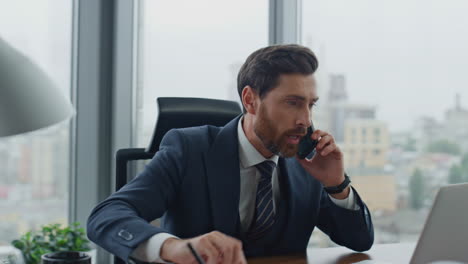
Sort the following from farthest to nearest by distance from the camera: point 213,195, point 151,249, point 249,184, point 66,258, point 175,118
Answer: point 175,118, point 249,184, point 213,195, point 66,258, point 151,249

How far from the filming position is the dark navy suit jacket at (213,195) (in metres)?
1.56

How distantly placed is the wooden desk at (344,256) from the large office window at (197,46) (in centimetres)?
130

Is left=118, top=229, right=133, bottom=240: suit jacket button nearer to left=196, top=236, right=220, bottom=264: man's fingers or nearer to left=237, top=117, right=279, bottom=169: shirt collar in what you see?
left=196, top=236, right=220, bottom=264: man's fingers

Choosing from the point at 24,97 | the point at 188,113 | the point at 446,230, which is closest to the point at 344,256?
the point at 446,230

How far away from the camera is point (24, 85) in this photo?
113cm

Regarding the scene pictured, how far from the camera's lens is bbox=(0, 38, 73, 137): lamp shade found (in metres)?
1.09

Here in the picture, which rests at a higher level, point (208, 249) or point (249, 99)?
point (249, 99)

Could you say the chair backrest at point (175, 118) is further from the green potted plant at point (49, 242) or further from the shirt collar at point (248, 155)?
the green potted plant at point (49, 242)

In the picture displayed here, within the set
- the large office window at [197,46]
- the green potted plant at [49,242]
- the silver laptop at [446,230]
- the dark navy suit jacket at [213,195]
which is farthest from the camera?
the large office window at [197,46]

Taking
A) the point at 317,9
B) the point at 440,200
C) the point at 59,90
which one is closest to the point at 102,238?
the point at 59,90

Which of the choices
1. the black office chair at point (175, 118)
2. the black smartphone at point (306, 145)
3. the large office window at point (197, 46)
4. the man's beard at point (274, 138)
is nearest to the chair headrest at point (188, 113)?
the black office chair at point (175, 118)

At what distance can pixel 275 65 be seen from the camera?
1.70 m

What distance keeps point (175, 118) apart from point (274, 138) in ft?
1.11

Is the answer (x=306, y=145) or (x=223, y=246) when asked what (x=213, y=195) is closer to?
(x=306, y=145)
